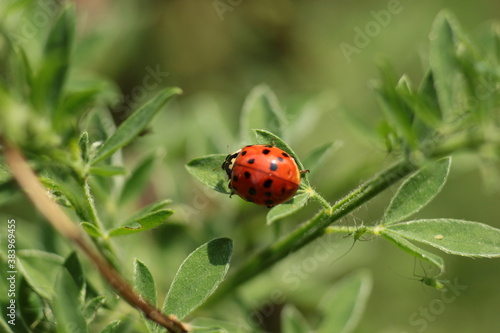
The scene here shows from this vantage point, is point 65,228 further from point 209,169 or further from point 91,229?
point 209,169

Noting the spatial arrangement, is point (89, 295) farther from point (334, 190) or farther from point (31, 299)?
point (334, 190)

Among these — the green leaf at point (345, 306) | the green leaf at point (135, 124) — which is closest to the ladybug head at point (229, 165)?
the green leaf at point (135, 124)

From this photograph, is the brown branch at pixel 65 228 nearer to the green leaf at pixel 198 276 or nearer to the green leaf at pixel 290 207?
the green leaf at pixel 198 276

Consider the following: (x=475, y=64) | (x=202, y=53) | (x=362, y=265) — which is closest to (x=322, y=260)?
(x=362, y=265)

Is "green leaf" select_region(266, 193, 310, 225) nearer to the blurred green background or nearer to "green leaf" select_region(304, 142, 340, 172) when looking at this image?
"green leaf" select_region(304, 142, 340, 172)

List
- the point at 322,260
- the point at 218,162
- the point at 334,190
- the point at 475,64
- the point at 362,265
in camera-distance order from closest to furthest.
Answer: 1. the point at 218,162
2. the point at 475,64
3. the point at 334,190
4. the point at 322,260
5. the point at 362,265

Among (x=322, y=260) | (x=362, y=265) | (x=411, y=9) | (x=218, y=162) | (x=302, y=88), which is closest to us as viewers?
(x=218, y=162)
